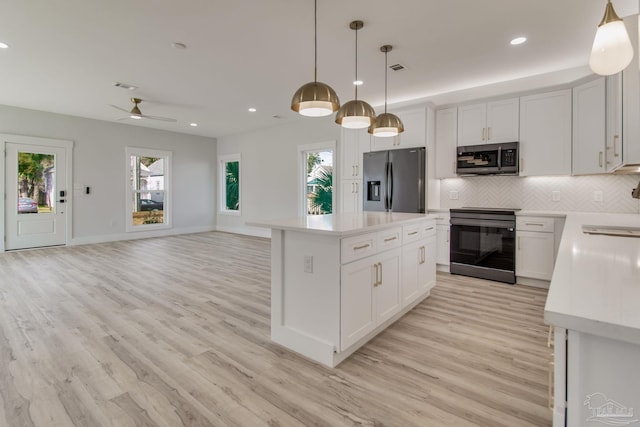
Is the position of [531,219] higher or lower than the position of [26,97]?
lower

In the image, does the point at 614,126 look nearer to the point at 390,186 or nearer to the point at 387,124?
the point at 387,124

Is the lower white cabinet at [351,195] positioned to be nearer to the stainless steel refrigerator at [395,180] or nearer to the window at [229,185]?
the stainless steel refrigerator at [395,180]

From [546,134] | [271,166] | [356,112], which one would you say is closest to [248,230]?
[271,166]

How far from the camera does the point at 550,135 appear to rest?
395 cm

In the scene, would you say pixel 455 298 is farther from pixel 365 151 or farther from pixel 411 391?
pixel 365 151

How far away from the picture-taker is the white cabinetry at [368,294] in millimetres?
2145

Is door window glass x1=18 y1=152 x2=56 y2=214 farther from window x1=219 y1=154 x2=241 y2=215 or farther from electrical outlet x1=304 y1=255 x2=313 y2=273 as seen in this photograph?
electrical outlet x1=304 y1=255 x2=313 y2=273

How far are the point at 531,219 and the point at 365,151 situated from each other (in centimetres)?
262

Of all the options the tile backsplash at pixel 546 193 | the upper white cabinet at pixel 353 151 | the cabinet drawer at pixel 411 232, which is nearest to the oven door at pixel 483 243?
the tile backsplash at pixel 546 193

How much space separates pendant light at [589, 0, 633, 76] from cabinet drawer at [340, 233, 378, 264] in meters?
1.50

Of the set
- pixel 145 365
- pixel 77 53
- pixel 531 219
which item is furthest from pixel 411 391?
pixel 77 53

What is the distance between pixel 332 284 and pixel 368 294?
0.41 metres

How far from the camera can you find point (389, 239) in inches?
103

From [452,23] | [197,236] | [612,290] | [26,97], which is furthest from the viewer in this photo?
[197,236]
